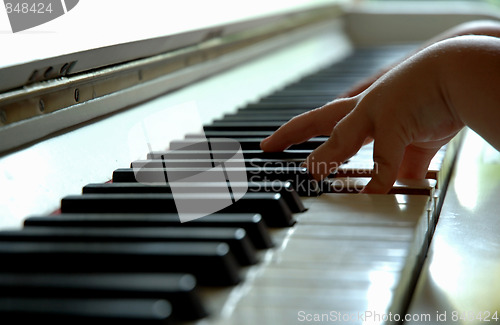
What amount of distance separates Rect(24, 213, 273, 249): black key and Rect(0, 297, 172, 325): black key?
21cm

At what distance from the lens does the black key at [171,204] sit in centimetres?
89

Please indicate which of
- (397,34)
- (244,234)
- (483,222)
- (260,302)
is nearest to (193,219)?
(244,234)

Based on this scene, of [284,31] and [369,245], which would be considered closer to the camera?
[369,245]

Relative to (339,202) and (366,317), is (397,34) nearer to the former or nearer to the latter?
(339,202)

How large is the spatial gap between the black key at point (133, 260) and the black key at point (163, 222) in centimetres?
8

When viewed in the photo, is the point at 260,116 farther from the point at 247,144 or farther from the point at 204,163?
the point at 204,163

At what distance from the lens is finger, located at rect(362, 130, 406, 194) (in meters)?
1.04

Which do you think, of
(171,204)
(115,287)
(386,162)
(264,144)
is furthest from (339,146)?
(115,287)

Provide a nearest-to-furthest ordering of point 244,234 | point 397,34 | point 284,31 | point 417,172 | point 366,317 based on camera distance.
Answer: point 366,317
point 244,234
point 417,172
point 284,31
point 397,34

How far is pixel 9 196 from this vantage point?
84 cm

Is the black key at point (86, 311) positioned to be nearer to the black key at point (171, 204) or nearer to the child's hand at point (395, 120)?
the black key at point (171, 204)

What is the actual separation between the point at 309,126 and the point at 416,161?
0.20 metres

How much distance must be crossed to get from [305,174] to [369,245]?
0.90 ft

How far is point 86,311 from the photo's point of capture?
1.92 ft
